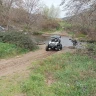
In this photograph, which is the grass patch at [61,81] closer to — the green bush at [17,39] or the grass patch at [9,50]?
the grass patch at [9,50]

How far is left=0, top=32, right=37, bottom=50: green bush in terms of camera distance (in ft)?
70.2

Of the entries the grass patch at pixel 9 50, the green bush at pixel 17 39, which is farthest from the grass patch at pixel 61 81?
the green bush at pixel 17 39

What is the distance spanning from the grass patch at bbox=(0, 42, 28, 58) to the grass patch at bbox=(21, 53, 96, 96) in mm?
3959

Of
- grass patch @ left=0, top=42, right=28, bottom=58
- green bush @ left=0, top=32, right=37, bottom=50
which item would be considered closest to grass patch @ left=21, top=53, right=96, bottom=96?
grass patch @ left=0, top=42, right=28, bottom=58

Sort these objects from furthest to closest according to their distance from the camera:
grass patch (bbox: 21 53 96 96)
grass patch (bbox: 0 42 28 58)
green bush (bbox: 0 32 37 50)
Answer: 1. green bush (bbox: 0 32 37 50)
2. grass patch (bbox: 0 42 28 58)
3. grass patch (bbox: 21 53 96 96)

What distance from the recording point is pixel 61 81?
11641 mm

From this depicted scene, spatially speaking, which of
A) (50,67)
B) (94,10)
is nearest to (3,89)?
(50,67)

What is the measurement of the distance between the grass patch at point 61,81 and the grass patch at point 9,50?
396 cm

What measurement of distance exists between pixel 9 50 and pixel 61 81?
329 inches

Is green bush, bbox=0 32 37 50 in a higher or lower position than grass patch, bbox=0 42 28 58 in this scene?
higher

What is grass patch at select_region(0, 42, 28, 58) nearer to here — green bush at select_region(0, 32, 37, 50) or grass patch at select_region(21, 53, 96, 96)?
green bush at select_region(0, 32, 37, 50)

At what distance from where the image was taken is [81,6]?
67.7ft

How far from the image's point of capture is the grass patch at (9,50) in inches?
706

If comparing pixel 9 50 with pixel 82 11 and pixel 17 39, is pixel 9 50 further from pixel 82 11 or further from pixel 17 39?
pixel 82 11
